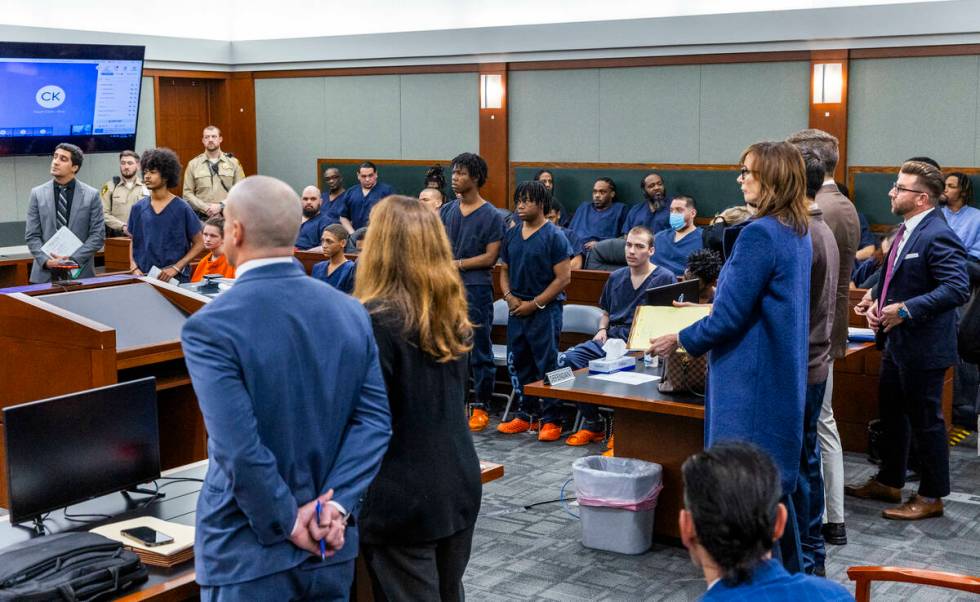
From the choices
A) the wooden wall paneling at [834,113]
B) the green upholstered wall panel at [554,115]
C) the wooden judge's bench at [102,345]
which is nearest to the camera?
the wooden judge's bench at [102,345]

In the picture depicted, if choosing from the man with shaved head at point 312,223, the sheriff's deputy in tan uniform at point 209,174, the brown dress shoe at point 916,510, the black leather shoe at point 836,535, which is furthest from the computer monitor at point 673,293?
the sheriff's deputy in tan uniform at point 209,174

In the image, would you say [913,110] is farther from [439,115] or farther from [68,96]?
[68,96]

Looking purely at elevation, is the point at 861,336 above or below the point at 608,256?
below

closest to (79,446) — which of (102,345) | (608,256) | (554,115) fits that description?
(102,345)

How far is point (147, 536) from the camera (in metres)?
2.73

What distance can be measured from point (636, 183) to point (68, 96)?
546 centimetres

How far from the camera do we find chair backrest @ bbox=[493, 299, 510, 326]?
7.43 meters

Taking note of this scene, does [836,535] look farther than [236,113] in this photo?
No

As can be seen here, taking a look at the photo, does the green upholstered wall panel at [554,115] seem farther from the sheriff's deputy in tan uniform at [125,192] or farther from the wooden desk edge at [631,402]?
the wooden desk edge at [631,402]

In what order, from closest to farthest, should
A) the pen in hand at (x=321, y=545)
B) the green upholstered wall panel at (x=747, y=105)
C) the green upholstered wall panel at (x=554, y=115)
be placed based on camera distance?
1. the pen in hand at (x=321, y=545)
2. the green upholstered wall panel at (x=747, y=105)
3. the green upholstered wall panel at (x=554, y=115)

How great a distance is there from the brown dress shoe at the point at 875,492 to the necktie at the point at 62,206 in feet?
16.7

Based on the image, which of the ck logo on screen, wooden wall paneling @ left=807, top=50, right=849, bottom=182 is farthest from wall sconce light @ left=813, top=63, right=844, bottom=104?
the ck logo on screen

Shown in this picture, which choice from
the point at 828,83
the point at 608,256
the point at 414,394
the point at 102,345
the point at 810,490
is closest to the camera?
the point at 414,394

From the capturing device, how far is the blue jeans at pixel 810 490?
155 inches
